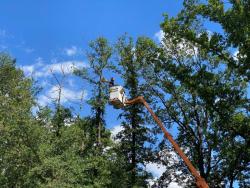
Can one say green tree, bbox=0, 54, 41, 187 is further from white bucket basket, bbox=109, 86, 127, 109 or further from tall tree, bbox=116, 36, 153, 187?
white bucket basket, bbox=109, 86, 127, 109

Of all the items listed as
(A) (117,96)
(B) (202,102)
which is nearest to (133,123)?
(B) (202,102)

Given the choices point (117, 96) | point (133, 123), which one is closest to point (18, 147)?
point (133, 123)

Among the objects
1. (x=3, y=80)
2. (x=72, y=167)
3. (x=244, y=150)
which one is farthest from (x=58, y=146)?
(x=3, y=80)

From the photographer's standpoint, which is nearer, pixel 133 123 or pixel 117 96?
pixel 117 96

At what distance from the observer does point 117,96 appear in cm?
1000

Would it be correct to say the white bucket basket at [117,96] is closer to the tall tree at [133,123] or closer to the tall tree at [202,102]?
the tall tree at [202,102]

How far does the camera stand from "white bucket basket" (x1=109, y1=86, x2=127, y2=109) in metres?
9.98

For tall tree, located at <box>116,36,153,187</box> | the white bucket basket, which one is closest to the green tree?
tall tree, located at <box>116,36,153,187</box>

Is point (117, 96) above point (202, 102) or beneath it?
beneath

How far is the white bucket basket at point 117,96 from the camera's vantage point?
9984mm

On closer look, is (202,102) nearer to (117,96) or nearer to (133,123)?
(133,123)

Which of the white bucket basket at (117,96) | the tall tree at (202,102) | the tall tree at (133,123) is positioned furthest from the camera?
the tall tree at (133,123)

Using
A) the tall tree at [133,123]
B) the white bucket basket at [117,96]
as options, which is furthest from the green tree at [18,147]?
the white bucket basket at [117,96]

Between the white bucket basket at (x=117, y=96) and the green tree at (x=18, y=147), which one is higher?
the green tree at (x=18, y=147)
